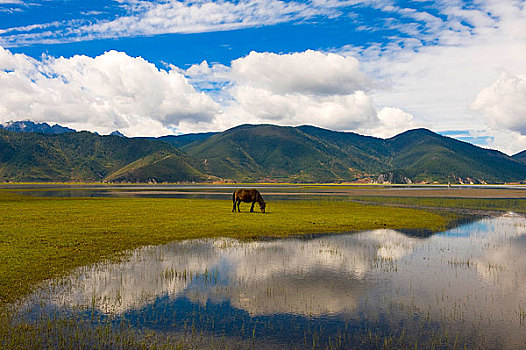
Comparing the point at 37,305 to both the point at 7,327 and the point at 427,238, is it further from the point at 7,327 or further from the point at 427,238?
the point at 427,238

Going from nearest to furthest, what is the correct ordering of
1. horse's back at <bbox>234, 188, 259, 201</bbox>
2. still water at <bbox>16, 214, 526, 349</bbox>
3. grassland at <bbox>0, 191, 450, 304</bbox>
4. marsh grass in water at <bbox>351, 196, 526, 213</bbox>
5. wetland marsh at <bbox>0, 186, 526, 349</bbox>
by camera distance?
wetland marsh at <bbox>0, 186, 526, 349</bbox>
still water at <bbox>16, 214, 526, 349</bbox>
grassland at <bbox>0, 191, 450, 304</bbox>
horse's back at <bbox>234, 188, 259, 201</bbox>
marsh grass in water at <bbox>351, 196, 526, 213</bbox>

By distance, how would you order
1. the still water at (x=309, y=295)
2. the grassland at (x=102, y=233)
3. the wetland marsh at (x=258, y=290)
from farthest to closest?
the grassland at (x=102, y=233) < the still water at (x=309, y=295) < the wetland marsh at (x=258, y=290)

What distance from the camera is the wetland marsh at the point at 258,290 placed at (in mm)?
12055

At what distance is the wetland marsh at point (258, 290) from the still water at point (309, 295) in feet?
0.22

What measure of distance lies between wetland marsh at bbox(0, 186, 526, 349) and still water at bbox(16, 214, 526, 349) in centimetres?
7

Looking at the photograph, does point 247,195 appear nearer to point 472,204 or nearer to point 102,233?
point 102,233

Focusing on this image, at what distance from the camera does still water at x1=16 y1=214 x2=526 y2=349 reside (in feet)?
Result: 40.9

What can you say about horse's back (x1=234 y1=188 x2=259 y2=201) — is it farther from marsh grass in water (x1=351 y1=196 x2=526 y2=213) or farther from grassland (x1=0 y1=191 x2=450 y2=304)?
marsh grass in water (x1=351 y1=196 x2=526 y2=213)

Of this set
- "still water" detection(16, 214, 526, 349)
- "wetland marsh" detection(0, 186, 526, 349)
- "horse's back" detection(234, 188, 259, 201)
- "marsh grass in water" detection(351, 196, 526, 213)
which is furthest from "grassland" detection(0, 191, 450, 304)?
"marsh grass in water" detection(351, 196, 526, 213)

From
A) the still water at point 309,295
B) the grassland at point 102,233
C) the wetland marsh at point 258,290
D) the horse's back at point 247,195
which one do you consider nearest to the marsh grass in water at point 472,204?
the grassland at point 102,233

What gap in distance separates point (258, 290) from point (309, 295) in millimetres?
2507

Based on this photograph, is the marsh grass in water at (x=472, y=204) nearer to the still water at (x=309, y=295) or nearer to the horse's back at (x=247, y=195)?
the horse's back at (x=247, y=195)

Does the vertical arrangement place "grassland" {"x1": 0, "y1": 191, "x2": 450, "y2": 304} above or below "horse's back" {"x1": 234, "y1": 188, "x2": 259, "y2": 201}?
below

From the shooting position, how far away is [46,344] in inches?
437
